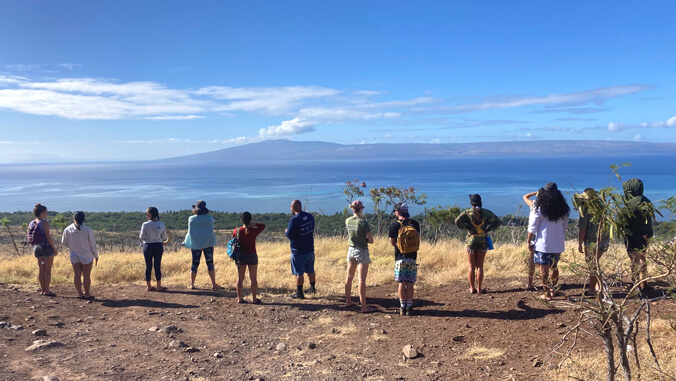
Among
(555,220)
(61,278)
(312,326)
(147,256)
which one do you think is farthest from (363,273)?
(61,278)

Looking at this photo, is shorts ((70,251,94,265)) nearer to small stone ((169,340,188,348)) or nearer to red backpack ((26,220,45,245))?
red backpack ((26,220,45,245))

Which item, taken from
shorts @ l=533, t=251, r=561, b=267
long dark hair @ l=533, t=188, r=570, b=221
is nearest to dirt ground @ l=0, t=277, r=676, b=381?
shorts @ l=533, t=251, r=561, b=267

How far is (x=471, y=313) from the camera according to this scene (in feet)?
19.5

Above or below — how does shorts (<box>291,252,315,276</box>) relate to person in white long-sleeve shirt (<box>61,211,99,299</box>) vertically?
below

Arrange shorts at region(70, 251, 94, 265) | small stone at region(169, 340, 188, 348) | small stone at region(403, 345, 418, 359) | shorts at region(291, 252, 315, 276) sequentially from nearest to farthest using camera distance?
small stone at region(403, 345, 418, 359) → small stone at region(169, 340, 188, 348) → shorts at region(291, 252, 315, 276) → shorts at region(70, 251, 94, 265)

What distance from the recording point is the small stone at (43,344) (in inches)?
198

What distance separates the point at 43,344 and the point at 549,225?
6.62 m

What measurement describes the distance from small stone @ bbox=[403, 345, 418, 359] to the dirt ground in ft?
0.19

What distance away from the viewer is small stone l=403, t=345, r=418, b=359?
15.4 feet

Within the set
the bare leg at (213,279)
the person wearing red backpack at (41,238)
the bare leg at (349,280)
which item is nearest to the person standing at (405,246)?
the bare leg at (349,280)

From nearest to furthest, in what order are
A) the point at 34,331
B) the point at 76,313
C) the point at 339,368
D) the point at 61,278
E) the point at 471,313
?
the point at 339,368, the point at 34,331, the point at 471,313, the point at 76,313, the point at 61,278

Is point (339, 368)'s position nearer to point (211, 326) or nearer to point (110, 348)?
point (211, 326)

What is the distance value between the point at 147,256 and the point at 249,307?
2210 millimetres

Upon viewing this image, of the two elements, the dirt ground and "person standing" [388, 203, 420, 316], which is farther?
"person standing" [388, 203, 420, 316]
